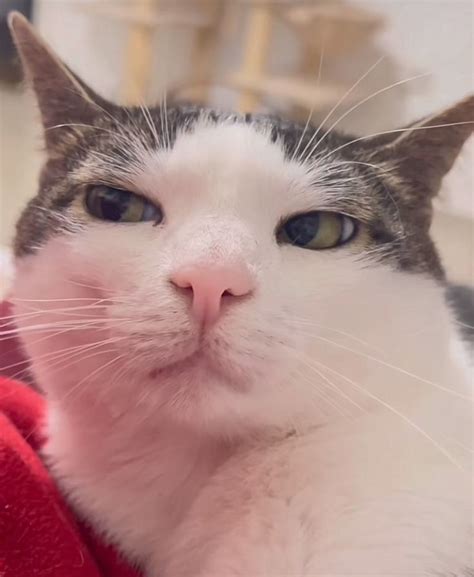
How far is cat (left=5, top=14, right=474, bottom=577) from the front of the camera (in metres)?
0.53

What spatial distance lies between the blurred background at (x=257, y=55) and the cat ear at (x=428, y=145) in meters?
0.63

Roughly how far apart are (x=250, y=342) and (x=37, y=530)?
0.33m

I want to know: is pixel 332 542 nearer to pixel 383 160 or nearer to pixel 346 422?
pixel 346 422

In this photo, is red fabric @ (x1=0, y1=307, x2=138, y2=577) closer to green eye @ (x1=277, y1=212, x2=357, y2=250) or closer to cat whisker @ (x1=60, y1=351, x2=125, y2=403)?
cat whisker @ (x1=60, y1=351, x2=125, y2=403)

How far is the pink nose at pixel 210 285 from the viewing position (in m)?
0.50

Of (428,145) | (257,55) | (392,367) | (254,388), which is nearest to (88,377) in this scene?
(254,388)

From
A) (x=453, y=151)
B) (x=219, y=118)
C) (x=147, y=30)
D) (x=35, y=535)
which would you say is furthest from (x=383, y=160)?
(x=147, y=30)

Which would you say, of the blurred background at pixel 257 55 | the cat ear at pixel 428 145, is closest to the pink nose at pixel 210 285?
the cat ear at pixel 428 145

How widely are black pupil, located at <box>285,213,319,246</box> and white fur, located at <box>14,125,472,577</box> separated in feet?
0.04

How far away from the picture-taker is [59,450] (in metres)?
0.76

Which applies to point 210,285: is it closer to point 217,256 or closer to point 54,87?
point 217,256

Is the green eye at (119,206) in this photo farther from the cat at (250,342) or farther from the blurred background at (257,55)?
the blurred background at (257,55)

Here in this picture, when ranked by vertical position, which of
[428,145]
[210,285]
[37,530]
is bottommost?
[37,530]

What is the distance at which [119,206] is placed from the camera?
2.09 feet
